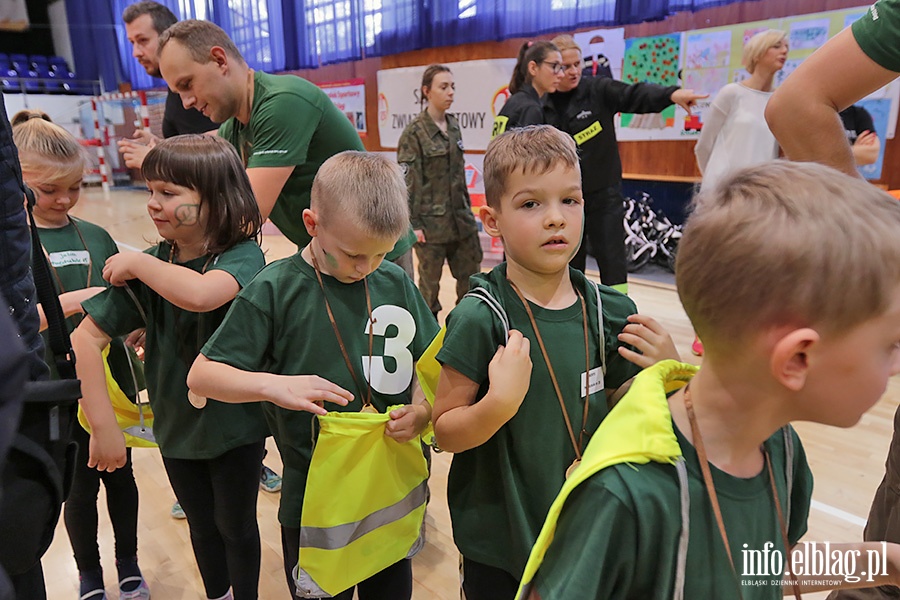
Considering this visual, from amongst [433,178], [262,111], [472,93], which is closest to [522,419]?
[262,111]

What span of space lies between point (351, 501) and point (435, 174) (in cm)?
296

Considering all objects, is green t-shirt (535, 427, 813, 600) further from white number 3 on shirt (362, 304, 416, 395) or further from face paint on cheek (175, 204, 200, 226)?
face paint on cheek (175, 204, 200, 226)

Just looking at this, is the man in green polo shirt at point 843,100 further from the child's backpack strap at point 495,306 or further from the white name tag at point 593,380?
the child's backpack strap at point 495,306

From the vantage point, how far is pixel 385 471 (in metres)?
1.33

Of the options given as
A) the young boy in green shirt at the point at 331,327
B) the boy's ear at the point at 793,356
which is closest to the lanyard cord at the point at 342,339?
the young boy in green shirt at the point at 331,327

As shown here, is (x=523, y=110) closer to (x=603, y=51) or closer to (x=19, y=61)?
(x=603, y=51)

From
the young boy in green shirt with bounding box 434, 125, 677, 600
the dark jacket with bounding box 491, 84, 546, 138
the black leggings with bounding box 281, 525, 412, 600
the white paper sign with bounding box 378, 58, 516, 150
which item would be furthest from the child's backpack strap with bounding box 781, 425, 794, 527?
the white paper sign with bounding box 378, 58, 516, 150

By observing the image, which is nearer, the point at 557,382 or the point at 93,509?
the point at 557,382

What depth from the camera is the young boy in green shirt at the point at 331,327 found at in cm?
133

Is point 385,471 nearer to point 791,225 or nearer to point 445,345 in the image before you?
point 445,345

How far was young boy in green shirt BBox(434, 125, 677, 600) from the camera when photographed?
1168 millimetres

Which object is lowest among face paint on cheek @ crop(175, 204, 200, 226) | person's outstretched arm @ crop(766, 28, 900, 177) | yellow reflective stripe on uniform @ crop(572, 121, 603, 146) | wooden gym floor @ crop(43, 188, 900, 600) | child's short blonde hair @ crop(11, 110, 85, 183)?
wooden gym floor @ crop(43, 188, 900, 600)

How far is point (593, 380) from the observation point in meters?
1.22

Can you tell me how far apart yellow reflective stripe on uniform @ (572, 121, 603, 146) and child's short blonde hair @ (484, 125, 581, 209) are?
2350 millimetres
